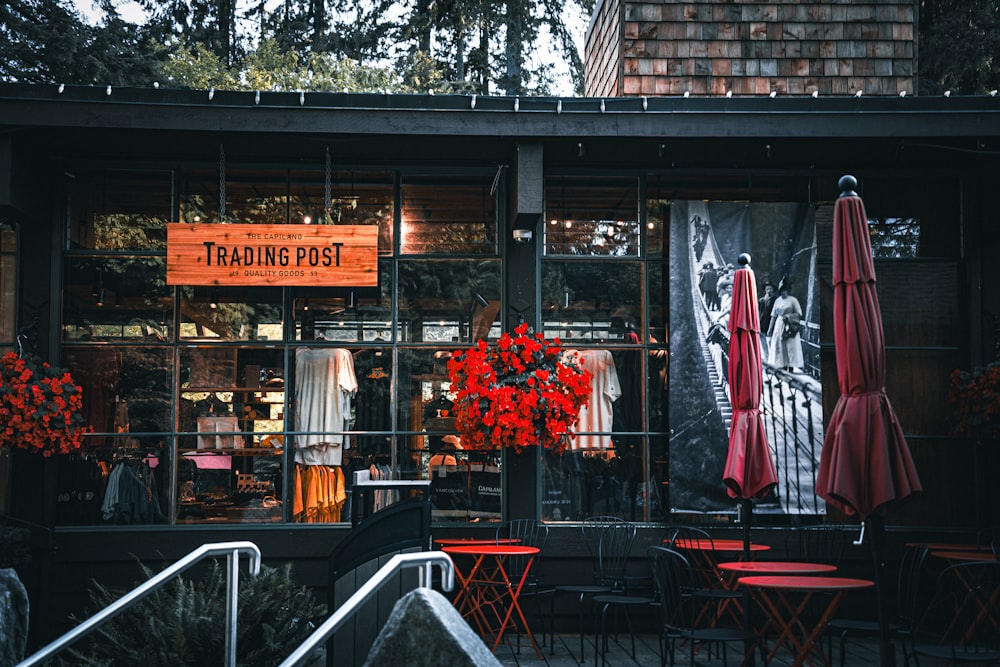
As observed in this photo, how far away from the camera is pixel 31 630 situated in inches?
288

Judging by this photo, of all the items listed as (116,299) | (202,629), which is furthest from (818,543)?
(116,299)

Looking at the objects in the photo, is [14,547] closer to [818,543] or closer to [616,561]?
[616,561]

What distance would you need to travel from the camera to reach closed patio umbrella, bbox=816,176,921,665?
508 cm

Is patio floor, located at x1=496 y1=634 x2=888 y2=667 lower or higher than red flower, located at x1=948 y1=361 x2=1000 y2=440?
lower

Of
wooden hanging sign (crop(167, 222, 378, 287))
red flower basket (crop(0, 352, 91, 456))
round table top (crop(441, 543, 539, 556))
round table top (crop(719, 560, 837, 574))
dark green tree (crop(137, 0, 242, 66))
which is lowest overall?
round table top (crop(441, 543, 539, 556))

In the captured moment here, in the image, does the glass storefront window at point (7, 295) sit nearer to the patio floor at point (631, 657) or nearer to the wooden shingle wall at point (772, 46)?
the patio floor at point (631, 657)

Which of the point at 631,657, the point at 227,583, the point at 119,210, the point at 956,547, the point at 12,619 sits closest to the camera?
the point at 227,583

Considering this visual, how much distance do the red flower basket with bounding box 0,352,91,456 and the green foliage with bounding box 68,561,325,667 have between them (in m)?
1.88

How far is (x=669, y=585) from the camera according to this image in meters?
6.80

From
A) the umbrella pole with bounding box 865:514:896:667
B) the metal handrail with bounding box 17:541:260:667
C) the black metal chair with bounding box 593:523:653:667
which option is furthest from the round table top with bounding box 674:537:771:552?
the metal handrail with bounding box 17:541:260:667

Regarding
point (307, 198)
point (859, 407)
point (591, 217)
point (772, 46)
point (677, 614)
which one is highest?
point (772, 46)

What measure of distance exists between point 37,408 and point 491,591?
3694 millimetres

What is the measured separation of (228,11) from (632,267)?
14.7 m

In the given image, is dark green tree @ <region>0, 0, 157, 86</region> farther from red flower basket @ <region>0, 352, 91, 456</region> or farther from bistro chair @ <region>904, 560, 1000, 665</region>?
bistro chair @ <region>904, 560, 1000, 665</region>
